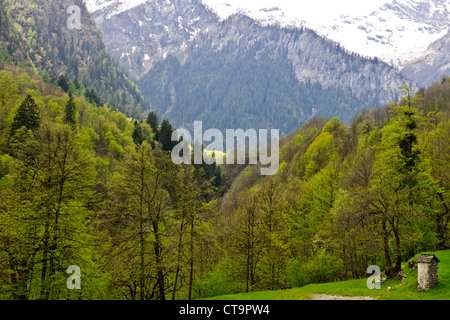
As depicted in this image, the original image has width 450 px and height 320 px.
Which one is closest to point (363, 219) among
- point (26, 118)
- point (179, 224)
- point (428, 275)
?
point (428, 275)

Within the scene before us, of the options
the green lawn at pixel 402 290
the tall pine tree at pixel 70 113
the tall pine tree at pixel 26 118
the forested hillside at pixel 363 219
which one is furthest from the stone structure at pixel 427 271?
the tall pine tree at pixel 70 113

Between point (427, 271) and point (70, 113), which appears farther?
point (70, 113)

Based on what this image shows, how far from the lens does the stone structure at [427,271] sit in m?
19.7

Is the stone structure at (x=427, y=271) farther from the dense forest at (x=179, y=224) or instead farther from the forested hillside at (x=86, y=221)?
the forested hillside at (x=86, y=221)

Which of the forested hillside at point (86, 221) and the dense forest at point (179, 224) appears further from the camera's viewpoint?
the dense forest at point (179, 224)

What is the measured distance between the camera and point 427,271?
19719 millimetres

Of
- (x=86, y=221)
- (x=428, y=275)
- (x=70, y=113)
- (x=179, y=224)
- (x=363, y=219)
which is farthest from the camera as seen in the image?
(x=70, y=113)

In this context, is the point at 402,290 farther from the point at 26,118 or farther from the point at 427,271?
the point at 26,118

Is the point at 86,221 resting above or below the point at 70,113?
below

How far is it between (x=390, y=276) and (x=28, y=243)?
25.6 metres

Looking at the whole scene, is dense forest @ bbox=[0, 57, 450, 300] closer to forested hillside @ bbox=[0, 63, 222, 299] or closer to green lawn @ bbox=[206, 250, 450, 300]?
forested hillside @ bbox=[0, 63, 222, 299]

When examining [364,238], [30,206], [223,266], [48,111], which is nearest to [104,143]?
[48,111]

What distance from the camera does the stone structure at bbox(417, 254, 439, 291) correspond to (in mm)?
19719

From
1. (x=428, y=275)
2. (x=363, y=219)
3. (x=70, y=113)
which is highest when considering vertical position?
(x=70, y=113)
